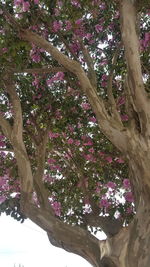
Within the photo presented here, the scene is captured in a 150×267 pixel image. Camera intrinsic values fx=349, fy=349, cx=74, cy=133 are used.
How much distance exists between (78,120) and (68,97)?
736mm

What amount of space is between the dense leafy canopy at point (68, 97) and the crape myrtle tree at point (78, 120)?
3cm

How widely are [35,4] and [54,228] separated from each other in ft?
14.7

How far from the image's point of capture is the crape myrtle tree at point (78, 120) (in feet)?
20.1

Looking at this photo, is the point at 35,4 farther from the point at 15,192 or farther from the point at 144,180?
the point at 15,192

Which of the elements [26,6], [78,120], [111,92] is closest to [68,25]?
[26,6]

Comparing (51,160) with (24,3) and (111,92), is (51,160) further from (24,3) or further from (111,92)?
(24,3)

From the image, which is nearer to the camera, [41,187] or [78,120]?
[41,187]

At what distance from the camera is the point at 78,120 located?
963 cm

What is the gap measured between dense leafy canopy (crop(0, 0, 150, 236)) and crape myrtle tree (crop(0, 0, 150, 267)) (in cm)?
3

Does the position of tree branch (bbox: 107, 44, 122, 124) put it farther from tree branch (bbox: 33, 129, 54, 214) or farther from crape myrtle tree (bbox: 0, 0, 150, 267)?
tree branch (bbox: 33, 129, 54, 214)

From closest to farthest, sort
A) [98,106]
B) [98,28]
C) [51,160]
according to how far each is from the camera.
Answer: [98,106] → [98,28] → [51,160]

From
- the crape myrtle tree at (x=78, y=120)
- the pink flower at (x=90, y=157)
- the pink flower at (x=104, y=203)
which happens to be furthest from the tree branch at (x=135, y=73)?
the pink flower at (x=104, y=203)

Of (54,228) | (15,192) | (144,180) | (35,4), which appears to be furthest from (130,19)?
(15,192)

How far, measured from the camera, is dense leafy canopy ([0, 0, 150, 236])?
24.0 ft
